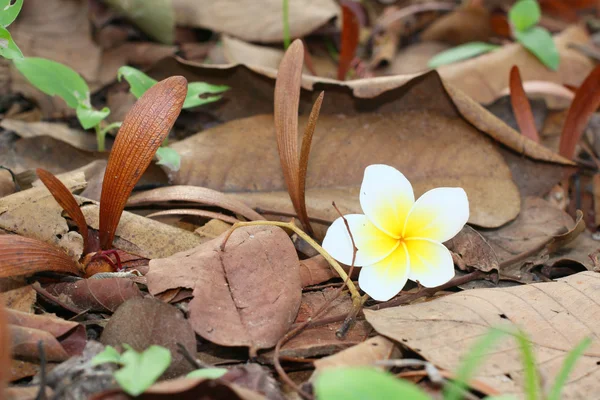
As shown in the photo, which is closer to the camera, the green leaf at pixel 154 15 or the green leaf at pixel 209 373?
the green leaf at pixel 209 373

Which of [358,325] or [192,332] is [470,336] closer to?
[358,325]

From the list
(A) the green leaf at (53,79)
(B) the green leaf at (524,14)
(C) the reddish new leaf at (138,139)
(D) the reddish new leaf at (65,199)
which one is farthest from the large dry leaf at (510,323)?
(B) the green leaf at (524,14)

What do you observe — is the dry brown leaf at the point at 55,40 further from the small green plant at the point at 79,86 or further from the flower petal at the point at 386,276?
the flower petal at the point at 386,276

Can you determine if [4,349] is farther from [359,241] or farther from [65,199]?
[359,241]

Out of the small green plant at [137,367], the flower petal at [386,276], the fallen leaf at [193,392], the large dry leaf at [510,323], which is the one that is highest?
the small green plant at [137,367]

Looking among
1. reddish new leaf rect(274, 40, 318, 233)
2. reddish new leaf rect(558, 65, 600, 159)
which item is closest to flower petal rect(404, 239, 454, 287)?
reddish new leaf rect(274, 40, 318, 233)

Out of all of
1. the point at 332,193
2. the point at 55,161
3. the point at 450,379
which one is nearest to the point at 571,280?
the point at 450,379

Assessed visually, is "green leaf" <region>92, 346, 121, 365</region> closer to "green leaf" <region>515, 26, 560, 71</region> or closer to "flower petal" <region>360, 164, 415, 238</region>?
"flower petal" <region>360, 164, 415, 238</region>
